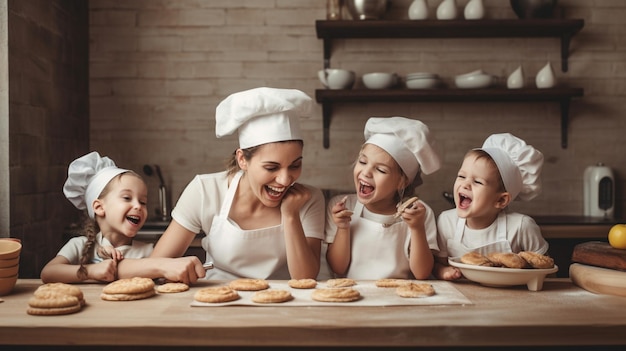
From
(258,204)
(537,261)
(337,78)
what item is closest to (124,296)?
(258,204)

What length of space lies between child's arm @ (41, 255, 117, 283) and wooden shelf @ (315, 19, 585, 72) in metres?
2.43

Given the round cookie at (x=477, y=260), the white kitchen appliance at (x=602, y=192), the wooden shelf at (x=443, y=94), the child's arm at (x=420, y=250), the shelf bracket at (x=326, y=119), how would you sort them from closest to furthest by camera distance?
the round cookie at (x=477, y=260) < the child's arm at (x=420, y=250) < the wooden shelf at (x=443, y=94) < the white kitchen appliance at (x=602, y=192) < the shelf bracket at (x=326, y=119)

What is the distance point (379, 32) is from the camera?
12.9 ft

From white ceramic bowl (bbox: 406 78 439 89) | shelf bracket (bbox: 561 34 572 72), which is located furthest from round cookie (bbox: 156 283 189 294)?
shelf bracket (bbox: 561 34 572 72)

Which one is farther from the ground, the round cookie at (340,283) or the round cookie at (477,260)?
the round cookie at (477,260)

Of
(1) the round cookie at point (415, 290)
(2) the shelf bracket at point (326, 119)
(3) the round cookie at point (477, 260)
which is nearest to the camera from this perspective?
(1) the round cookie at point (415, 290)

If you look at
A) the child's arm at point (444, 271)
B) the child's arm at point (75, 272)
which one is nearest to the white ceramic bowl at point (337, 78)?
the child's arm at point (444, 271)

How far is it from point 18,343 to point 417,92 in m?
2.92

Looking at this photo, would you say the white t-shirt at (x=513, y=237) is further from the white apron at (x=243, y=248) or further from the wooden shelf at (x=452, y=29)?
the wooden shelf at (x=452, y=29)

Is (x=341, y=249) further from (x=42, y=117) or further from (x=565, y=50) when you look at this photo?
(x=565, y=50)

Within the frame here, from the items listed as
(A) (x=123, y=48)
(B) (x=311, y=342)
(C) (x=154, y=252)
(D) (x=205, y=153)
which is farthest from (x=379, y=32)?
(B) (x=311, y=342)

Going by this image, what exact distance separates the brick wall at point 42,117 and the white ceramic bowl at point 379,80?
199cm

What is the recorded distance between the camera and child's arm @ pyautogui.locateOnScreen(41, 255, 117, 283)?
1.78 meters

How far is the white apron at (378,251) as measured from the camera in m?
2.25
